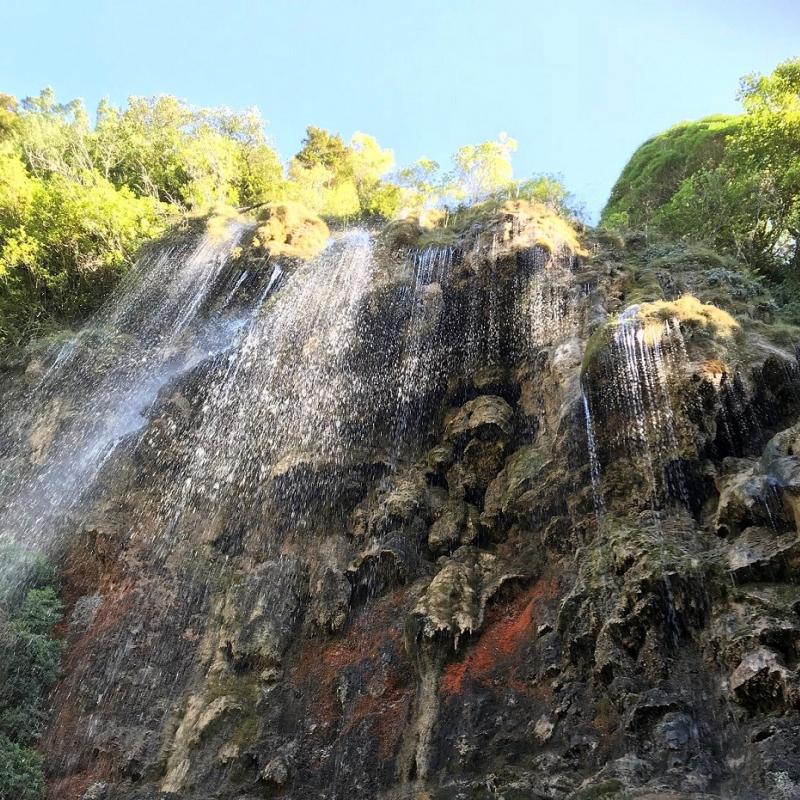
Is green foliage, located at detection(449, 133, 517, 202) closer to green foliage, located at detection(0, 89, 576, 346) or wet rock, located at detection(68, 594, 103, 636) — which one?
green foliage, located at detection(0, 89, 576, 346)

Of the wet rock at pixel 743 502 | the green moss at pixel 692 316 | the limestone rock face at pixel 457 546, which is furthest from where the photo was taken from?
the green moss at pixel 692 316

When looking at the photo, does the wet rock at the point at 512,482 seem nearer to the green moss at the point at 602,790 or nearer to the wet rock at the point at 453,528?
the wet rock at the point at 453,528

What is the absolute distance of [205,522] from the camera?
47.9ft

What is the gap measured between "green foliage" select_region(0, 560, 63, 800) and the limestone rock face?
0.34 meters

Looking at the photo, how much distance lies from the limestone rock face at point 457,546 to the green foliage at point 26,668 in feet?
1.11

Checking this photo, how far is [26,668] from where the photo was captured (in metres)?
12.3

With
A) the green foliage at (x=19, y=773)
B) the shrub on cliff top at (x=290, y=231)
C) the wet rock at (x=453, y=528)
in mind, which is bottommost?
the green foliage at (x=19, y=773)

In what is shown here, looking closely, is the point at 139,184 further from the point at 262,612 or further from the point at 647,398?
the point at 647,398

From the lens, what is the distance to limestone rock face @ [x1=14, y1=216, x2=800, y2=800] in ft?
26.1

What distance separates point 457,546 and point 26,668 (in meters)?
8.31

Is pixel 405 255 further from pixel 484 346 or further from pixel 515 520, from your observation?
pixel 515 520

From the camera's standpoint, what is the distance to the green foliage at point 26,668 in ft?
35.2

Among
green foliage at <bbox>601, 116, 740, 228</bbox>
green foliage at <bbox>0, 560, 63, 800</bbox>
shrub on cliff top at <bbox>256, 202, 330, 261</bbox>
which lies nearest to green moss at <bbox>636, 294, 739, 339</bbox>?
shrub on cliff top at <bbox>256, 202, 330, 261</bbox>

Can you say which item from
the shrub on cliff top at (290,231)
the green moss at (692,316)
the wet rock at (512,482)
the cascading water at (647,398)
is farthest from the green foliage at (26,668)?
the green moss at (692,316)
